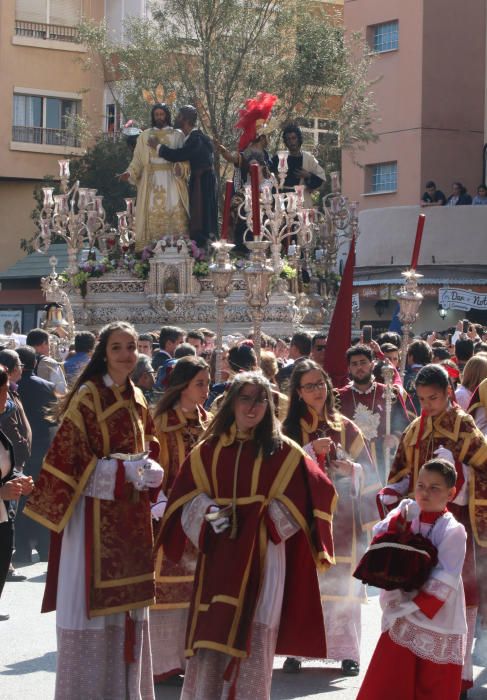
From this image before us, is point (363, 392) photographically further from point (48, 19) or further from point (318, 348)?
point (48, 19)

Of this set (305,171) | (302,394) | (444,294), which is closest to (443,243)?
(444,294)

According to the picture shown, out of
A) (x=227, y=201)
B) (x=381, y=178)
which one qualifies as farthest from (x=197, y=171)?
(x=381, y=178)

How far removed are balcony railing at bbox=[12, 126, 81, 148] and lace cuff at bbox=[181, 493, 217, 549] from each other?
119 feet

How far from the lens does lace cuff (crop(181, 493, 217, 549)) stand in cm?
609

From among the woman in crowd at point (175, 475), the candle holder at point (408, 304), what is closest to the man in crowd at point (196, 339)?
the candle holder at point (408, 304)

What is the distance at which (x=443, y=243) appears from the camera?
3297 cm

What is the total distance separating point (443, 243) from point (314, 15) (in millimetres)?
8937

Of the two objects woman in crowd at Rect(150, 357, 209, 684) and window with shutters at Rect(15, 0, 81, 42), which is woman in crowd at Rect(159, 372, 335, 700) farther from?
window with shutters at Rect(15, 0, 81, 42)

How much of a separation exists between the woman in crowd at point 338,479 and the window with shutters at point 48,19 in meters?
34.7

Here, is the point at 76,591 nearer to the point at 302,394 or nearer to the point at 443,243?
the point at 302,394

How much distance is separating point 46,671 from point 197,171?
503 inches

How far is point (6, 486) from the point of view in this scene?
6.44 meters

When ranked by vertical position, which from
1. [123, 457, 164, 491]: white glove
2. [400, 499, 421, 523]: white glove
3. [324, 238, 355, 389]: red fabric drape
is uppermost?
[324, 238, 355, 389]: red fabric drape

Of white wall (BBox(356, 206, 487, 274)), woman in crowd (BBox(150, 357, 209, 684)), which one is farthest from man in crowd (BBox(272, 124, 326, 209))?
woman in crowd (BBox(150, 357, 209, 684))
